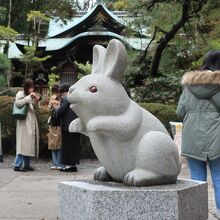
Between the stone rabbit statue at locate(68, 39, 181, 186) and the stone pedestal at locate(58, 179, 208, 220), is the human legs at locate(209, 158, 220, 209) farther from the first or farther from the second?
the stone pedestal at locate(58, 179, 208, 220)

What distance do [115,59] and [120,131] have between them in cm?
65

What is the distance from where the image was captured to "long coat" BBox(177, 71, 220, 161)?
16.6 feet

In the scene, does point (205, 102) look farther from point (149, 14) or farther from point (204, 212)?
point (149, 14)

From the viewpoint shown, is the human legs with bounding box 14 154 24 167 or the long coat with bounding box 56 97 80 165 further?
the human legs with bounding box 14 154 24 167

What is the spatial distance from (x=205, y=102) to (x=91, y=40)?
18.7 meters

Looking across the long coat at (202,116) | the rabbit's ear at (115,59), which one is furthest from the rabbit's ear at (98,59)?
the long coat at (202,116)

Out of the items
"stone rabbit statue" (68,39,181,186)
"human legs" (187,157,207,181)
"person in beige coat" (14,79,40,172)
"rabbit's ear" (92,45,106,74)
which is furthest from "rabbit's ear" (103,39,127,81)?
"person in beige coat" (14,79,40,172)

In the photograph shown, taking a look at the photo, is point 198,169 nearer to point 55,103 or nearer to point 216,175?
point 216,175

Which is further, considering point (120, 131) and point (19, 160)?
point (19, 160)

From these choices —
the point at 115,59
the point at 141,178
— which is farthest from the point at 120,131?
the point at 115,59

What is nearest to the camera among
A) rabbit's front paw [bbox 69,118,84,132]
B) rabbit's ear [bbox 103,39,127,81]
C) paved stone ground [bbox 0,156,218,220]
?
rabbit's ear [bbox 103,39,127,81]

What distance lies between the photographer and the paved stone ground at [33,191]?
564 centimetres

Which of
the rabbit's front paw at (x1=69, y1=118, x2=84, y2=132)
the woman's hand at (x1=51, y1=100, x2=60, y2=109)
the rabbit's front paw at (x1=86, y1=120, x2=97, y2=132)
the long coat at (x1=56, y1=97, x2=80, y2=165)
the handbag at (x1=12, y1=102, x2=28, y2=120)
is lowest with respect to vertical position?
the long coat at (x1=56, y1=97, x2=80, y2=165)

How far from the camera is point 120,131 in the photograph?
406cm
